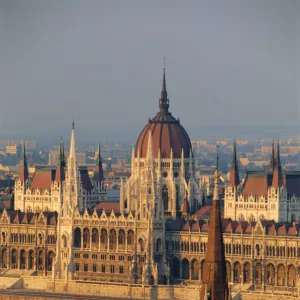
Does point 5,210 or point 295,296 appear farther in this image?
point 5,210

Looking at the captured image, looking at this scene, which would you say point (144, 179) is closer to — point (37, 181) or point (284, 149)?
point (37, 181)

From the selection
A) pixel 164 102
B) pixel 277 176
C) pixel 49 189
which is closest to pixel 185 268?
pixel 277 176

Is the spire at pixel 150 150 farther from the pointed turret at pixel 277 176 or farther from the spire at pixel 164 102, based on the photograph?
the pointed turret at pixel 277 176

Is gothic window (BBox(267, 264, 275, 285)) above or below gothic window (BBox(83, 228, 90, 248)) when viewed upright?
below

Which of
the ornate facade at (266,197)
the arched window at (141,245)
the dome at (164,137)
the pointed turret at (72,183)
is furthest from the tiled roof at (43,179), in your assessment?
the arched window at (141,245)

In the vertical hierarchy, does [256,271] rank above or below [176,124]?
below

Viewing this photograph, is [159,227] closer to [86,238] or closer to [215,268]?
[86,238]

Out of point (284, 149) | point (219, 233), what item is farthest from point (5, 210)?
point (219, 233)

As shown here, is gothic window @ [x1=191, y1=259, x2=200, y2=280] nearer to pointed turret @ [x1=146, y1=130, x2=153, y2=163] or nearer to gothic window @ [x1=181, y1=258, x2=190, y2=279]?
gothic window @ [x1=181, y1=258, x2=190, y2=279]

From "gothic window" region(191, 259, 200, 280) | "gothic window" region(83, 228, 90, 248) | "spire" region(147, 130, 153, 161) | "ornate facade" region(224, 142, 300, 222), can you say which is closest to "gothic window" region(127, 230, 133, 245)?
"gothic window" region(83, 228, 90, 248)
